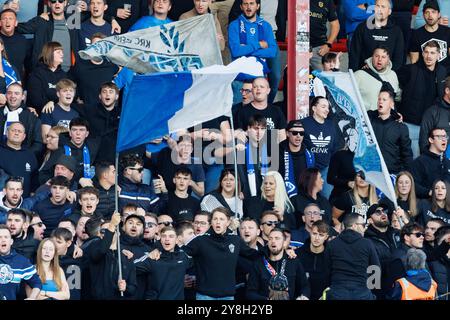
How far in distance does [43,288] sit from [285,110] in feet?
19.3

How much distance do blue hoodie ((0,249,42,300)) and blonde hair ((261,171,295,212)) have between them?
3.35 metres

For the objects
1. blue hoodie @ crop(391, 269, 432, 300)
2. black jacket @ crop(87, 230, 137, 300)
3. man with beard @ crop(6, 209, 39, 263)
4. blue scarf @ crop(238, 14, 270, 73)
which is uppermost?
blue scarf @ crop(238, 14, 270, 73)

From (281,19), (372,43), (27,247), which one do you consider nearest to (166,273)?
(27,247)

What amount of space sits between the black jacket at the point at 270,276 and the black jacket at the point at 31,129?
3271 millimetres

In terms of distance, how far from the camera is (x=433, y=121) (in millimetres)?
24281

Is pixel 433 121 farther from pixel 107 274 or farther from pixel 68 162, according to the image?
pixel 107 274

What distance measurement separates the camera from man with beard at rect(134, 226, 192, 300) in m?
20.3

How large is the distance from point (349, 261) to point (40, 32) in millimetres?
5432

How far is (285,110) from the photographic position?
25078mm

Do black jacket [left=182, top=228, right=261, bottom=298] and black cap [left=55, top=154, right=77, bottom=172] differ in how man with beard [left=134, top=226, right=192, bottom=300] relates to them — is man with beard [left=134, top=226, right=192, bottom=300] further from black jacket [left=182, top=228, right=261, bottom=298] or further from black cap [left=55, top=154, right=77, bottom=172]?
black cap [left=55, top=154, right=77, bottom=172]

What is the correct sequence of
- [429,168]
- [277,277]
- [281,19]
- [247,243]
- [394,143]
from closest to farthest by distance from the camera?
1. [277,277]
2. [247,243]
3. [429,168]
4. [394,143]
5. [281,19]

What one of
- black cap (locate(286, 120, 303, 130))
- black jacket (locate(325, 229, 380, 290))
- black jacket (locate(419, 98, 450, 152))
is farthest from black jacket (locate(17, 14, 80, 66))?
black jacket (locate(325, 229, 380, 290))

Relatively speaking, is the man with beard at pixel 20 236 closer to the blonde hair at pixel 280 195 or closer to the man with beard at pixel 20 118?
the man with beard at pixel 20 118
